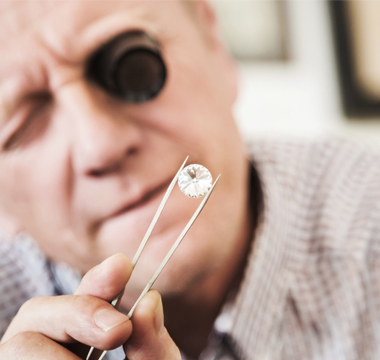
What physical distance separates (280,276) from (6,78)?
47 centimetres

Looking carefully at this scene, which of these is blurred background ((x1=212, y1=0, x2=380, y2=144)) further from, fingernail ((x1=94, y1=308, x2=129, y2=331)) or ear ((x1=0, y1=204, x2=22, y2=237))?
fingernail ((x1=94, y1=308, x2=129, y2=331))

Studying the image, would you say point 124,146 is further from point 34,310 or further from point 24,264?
point 24,264

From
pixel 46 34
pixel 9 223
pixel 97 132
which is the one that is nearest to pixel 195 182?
pixel 97 132

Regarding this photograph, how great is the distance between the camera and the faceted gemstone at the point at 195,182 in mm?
199

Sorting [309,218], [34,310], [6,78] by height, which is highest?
[6,78]

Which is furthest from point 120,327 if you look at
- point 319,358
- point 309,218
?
point 309,218

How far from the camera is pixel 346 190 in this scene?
0.69 meters

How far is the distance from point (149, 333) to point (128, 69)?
0.70 ft

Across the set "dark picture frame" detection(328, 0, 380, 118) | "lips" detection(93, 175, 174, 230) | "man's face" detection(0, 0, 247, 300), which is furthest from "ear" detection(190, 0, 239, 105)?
"dark picture frame" detection(328, 0, 380, 118)

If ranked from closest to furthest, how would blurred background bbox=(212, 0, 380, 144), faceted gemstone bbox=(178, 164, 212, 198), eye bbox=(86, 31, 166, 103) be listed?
faceted gemstone bbox=(178, 164, 212, 198) < eye bbox=(86, 31, 166, 103) < blurred background bbox=(212, 0, 380, 144)

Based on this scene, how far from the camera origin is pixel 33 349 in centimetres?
24

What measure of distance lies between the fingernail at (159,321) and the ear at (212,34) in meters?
0.41

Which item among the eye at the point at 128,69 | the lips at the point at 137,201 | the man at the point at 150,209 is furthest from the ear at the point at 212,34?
the lips at the point at 137,201

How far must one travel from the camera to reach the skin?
9.4 inches
